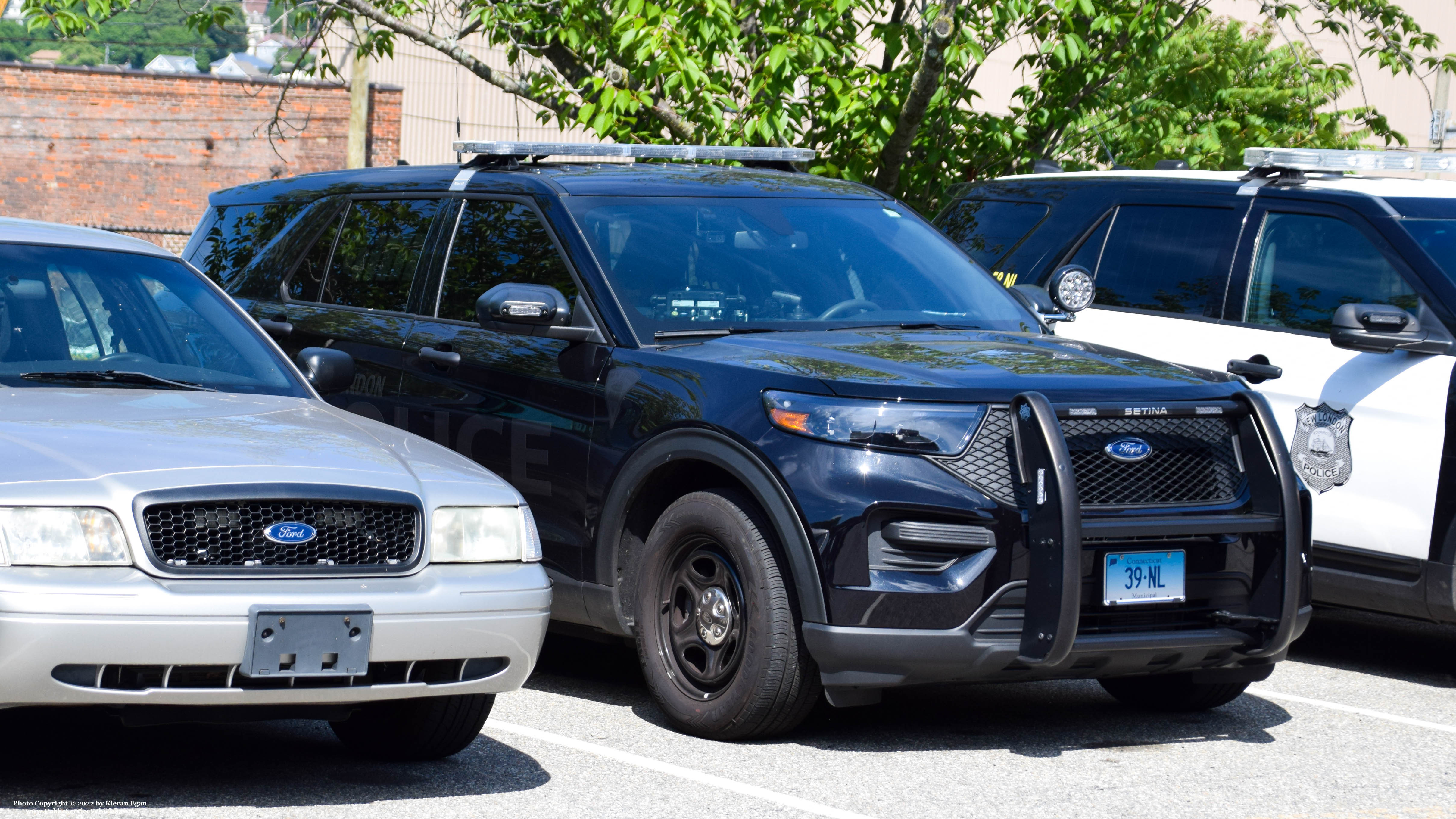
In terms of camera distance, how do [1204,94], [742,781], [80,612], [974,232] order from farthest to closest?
[1204,94]
[974,232]
[742,781]
[80,612]

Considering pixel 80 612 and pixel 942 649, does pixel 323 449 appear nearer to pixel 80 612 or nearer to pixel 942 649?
pixel 80 612

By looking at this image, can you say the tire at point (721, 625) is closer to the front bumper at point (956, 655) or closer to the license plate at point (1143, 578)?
the front bumper at point (956, 655)

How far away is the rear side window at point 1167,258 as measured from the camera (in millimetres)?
7969

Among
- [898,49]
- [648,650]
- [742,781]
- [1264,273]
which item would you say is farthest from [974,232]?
[742,781]

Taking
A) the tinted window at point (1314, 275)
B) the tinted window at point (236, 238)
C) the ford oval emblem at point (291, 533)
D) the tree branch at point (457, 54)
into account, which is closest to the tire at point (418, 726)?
the ford oval emblem at point (291, 533)

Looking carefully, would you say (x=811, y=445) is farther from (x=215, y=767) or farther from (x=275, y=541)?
(x=215, y=767)

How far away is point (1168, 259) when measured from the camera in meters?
8.20

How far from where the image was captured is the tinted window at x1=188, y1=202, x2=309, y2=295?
8.34 meters

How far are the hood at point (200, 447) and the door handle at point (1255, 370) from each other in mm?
3088

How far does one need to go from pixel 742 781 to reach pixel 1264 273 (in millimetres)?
3774

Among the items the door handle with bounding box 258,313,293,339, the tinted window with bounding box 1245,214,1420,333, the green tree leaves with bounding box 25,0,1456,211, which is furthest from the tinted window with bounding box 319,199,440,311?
the tinted window with bounding box 1245,214,1420,333

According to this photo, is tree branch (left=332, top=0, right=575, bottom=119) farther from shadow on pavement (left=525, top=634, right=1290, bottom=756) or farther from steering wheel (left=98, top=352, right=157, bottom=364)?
steering wheel (left=98, top=352, right=157, bottom=364)

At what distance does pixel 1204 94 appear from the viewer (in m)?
13.0

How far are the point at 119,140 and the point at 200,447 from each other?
112 feet
